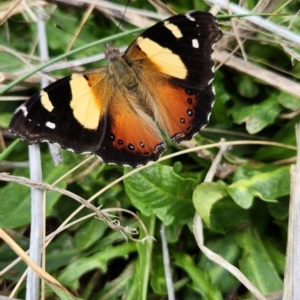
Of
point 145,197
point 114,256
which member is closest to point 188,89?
point 145,197

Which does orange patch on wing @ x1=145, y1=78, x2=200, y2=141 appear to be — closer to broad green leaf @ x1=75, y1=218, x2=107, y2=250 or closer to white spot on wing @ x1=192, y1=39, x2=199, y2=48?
white spot on wing @ x1=192, y1=39, x2=199, y2=48

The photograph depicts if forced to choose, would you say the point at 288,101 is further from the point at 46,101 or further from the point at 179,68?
the point at 46,101

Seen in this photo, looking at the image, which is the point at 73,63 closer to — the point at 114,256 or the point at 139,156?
the point at 139,156

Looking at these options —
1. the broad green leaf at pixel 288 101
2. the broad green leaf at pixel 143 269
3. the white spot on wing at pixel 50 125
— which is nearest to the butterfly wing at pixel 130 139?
the white spot on wing at pixel 50 125

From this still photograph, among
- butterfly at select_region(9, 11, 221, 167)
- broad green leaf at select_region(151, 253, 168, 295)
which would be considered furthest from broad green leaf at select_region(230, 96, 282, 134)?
broad green leaf at select_region(151, 253, 168, 295)

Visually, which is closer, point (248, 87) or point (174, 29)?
point (174, 29)

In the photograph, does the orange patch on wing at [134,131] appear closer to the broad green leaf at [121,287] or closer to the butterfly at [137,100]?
the butterfly at [137,100]

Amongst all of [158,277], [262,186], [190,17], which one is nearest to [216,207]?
[262,186]
